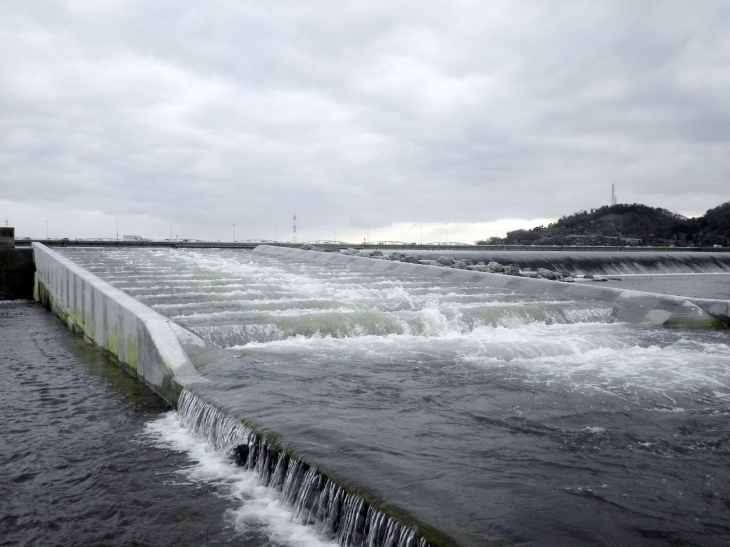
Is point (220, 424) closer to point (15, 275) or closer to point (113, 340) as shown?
point (113, 340)

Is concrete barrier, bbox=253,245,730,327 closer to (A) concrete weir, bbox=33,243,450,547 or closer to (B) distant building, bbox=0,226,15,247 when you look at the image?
(A) concrete weir, bbox=33,243,450,547

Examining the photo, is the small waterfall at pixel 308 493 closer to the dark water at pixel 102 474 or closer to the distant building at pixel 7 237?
the dark water at pixel 102 474

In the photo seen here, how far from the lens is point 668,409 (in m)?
5.98

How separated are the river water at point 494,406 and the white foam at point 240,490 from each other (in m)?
0.13

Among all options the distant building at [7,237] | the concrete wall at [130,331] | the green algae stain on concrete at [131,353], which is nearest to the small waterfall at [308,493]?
the concrete wall at [130,331]

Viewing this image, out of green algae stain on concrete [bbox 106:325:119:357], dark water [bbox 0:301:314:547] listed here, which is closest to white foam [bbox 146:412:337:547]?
dark water [bbox 0:301:314:547]

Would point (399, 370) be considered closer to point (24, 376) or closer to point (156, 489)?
point (156, 489)

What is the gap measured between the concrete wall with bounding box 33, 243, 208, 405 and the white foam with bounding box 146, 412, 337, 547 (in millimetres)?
952

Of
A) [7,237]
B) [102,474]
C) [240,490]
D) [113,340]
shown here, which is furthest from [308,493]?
[7,237]


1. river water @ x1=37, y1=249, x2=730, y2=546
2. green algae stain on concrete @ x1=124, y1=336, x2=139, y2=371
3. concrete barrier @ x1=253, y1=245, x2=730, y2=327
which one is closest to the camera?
river water @ x1=37, y1=249, x2=730, y2=546

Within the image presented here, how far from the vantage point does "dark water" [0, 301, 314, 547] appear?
3.99m

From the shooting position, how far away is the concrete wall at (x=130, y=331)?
7074mm

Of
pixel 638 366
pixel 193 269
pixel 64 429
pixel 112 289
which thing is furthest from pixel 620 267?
pixel 64 429

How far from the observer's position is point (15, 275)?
69.6 feet
